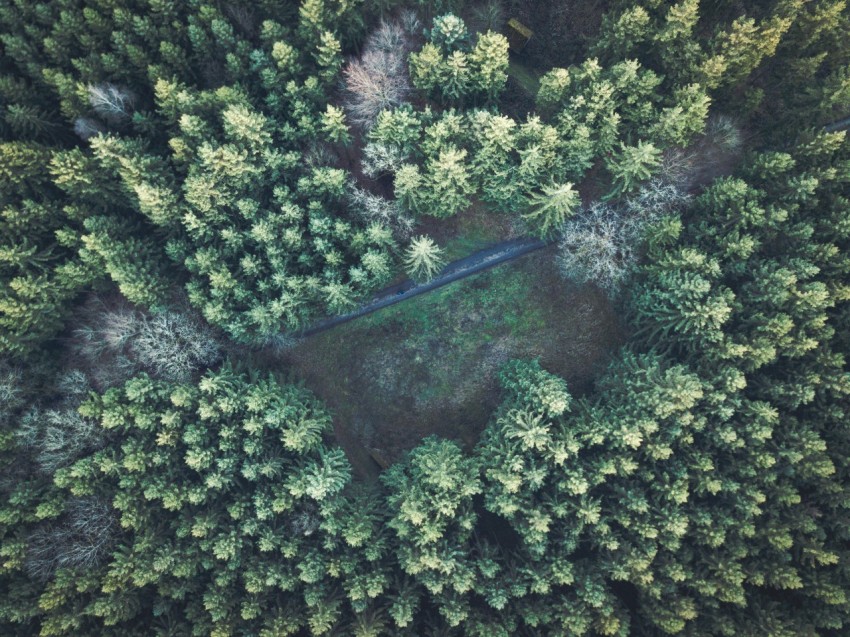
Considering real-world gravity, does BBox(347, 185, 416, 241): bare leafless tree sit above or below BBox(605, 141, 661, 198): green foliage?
above

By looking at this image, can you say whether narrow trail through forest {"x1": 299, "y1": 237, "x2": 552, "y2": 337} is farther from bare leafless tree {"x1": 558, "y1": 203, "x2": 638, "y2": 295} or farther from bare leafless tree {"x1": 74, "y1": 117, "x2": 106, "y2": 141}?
bare leafless tree {"x1": 74, "y1": 117, "x2": 106, "y2": 141}

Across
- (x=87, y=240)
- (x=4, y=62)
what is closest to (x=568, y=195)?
(x=87, y=240)

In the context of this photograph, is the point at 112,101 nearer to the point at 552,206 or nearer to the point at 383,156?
the point at 383,156

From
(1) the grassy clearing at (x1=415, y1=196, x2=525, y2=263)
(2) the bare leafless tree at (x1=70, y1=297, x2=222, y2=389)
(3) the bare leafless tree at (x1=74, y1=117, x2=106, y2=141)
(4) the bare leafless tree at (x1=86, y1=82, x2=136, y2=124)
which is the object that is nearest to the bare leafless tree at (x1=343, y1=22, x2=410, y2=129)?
(1) the grassy clearing at (x1=415, y1=196, x2=525, y2=263)

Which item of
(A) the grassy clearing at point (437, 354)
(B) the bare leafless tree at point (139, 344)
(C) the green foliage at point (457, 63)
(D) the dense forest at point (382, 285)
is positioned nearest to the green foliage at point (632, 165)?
(D) the dense forest at point (382, 285)

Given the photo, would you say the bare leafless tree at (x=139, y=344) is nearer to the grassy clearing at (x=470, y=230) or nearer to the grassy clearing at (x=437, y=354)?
the grassy clearing at (x=437, y=354)

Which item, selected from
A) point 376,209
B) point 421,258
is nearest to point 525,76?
point 376,209
